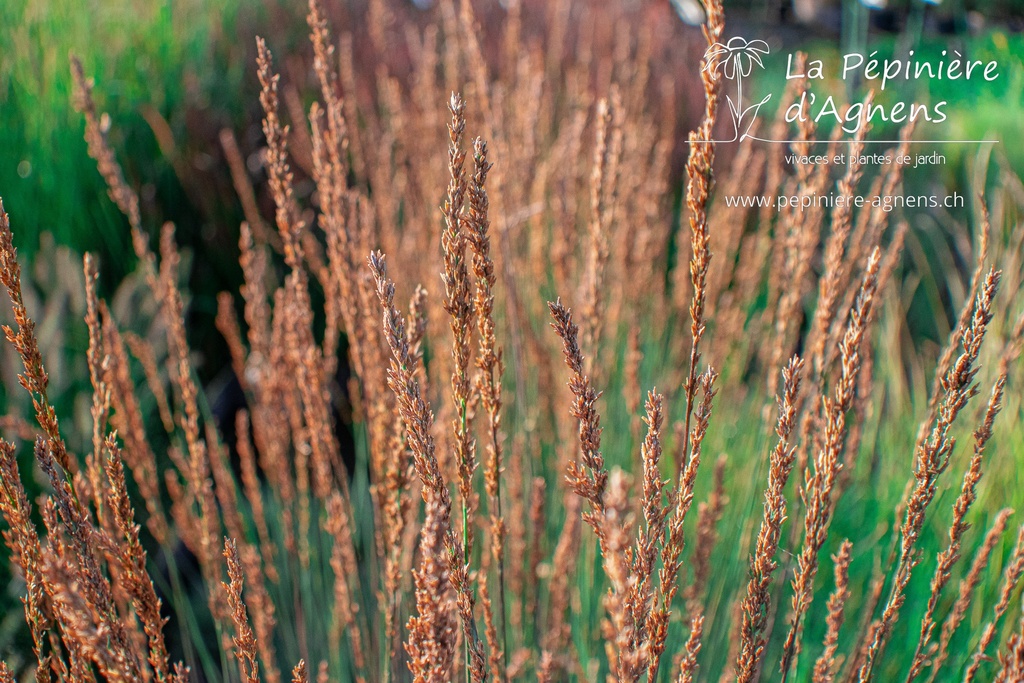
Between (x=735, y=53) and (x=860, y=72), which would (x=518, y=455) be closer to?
(x=735, y=53)

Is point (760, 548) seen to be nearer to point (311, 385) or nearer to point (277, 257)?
point (311, 385)

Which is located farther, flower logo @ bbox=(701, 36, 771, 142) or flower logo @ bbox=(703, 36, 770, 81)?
flower logo @ bbox=(703, 36, 770, 81)

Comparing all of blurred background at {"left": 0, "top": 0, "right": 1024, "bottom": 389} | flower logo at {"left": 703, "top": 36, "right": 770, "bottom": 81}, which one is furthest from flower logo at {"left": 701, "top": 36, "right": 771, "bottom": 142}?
blurred background at {"left": 0, "top": 0, "right": 1024, "bottom": 389}

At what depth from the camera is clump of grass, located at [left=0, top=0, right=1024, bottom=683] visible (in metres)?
0.82

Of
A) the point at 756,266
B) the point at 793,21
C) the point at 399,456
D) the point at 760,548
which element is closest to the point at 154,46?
the point at 756,266

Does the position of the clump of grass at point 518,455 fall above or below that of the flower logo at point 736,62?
below

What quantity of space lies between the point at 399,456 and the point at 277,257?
9.92ft

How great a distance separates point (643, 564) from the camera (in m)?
0.78

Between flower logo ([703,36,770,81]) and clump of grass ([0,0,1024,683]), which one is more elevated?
flower logo ([703,36,770,81])

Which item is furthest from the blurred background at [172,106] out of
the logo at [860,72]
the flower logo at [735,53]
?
the flower logo at [735,53]

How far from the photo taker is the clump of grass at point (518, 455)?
0.82 m

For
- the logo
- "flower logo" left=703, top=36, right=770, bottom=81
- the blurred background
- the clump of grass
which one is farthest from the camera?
the blurred background

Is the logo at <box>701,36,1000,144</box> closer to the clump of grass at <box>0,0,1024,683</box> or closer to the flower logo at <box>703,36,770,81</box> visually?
the flower logo at <box>703,36,770,81</box>

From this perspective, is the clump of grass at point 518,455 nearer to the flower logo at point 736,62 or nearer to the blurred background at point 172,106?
the flower logo at point 736,62
